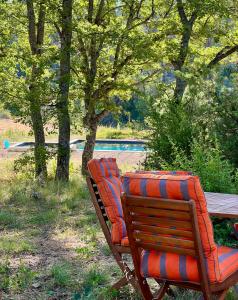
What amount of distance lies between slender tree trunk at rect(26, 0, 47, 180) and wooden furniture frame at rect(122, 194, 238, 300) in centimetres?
663

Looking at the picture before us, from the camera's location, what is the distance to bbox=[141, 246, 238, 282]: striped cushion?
2.68 meters

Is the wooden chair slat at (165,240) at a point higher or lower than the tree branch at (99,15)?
lower

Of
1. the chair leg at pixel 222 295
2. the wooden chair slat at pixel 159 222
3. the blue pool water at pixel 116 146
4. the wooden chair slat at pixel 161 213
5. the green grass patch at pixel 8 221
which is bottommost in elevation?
the blue pool water at pixel 116 146

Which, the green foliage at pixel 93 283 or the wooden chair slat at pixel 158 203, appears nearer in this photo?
the wooden chair slat at pixel 158 203

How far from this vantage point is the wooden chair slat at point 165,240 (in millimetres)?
2631

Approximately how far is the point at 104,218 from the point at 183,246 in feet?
3.41

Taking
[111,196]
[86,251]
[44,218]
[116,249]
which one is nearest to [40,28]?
[44,218]

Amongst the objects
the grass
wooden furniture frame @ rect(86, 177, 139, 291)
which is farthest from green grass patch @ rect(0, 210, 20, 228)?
the grass

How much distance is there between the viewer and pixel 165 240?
2711mm

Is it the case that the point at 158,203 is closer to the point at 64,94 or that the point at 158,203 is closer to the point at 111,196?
the point at 111,196

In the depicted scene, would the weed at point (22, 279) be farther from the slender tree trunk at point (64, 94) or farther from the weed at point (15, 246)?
the slender tree trunk at point (64, 94)

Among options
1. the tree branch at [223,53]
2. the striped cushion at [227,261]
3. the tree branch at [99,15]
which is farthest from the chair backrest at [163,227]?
the tree branch at [223,53]

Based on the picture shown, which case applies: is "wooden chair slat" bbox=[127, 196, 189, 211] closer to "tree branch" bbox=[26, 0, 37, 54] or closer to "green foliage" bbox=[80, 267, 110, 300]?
"green foliage" bbox=[80, 267, 110, 300]

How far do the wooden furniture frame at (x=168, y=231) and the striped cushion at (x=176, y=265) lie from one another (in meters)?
0.04
